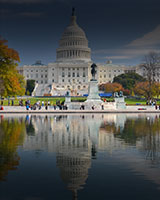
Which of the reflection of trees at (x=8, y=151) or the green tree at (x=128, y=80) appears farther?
the green tree at (x=128, y=80)

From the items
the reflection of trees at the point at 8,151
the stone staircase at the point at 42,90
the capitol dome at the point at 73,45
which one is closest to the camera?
the reflection of trees at the point at 8,151

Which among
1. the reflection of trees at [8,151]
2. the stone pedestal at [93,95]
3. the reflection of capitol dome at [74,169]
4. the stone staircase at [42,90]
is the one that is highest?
the stone staircase at [42,90]

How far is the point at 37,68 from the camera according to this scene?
161 metres

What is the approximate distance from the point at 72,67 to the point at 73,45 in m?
10.5

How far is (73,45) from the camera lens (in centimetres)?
14938

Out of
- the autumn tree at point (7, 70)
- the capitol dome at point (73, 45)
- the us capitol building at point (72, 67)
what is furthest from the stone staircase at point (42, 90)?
the autumn tree at point (7, 70)

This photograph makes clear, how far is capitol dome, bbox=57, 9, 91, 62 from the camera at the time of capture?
149 m

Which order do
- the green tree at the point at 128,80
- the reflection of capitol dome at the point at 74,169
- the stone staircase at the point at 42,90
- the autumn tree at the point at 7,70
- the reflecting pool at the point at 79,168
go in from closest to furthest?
the reflecting pool at the point at 79,168, the reflection of capitol dome at the point at 74,169, the autumn tree at the point at 7,70, the green tree at the point at 128,80, the stone staircase at the point at 42,90

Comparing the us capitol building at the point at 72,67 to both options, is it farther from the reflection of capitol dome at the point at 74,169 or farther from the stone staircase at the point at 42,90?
the reflection of capitol dome at the point at 74,169

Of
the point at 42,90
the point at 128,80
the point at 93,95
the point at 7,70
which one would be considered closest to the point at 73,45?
the point at 42,90

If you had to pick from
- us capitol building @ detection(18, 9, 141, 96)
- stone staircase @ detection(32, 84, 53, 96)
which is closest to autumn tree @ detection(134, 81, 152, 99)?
stone staircase @ detection(32, 84, 53, 96)

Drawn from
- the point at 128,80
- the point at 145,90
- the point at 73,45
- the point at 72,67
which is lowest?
the point at 145,90

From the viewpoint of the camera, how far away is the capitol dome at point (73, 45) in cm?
14925

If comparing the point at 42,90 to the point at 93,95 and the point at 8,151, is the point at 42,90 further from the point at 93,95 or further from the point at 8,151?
the point at 8,151
